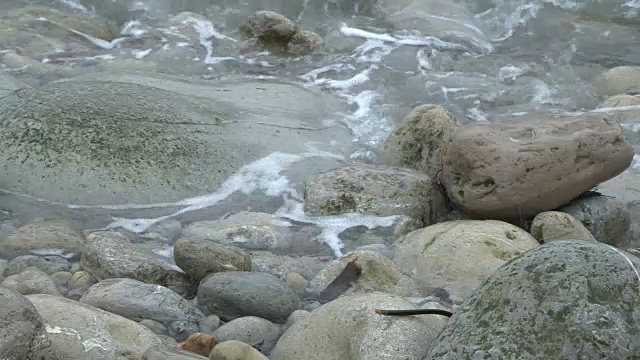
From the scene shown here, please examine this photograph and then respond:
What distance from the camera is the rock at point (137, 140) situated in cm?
647

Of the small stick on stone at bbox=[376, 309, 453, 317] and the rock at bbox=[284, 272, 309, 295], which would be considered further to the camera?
the rock at bbox=[284, 272, 309, 295]

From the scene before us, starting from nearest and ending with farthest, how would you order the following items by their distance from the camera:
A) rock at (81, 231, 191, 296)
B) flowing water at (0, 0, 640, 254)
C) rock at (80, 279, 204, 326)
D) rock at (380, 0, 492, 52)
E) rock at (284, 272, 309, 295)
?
rock at (80, 279, 204, 326) < rock at (81, 231, 191, 296) < rock at (284, 272, 309, 295) < flowing water at (0, 0, 640, 254) < rock at (380, 0, 492, 52)

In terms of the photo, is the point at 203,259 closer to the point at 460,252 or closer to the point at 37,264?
the point at 37,264

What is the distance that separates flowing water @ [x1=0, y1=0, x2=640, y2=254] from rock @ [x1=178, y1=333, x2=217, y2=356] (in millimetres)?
1948

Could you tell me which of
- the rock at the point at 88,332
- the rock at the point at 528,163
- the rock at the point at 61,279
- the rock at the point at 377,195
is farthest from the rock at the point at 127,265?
the rock at the point at 528,163

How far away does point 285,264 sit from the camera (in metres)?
5.47

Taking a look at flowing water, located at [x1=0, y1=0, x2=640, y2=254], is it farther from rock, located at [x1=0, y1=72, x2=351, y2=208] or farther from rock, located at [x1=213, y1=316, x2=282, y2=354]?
rock, located at [x1=213, y1=316, x2=282, y2=354]

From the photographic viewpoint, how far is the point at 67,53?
9992 millimetres

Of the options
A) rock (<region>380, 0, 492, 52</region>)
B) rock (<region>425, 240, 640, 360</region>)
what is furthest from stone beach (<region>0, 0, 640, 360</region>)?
rock (<region>380, 0, 492, 52</region>)

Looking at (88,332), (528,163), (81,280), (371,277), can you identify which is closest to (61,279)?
(81,280)

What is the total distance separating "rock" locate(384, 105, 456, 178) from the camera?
6812mm

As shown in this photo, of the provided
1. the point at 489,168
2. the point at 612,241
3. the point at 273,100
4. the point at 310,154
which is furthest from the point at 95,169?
the point at 612,241

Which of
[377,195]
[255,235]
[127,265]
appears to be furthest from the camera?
Answer: [377,195]

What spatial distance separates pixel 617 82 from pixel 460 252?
16.3 ft
